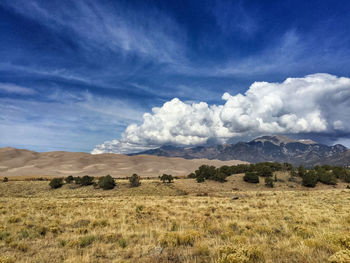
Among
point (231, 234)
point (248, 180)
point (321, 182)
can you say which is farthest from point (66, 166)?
point (231, 234)

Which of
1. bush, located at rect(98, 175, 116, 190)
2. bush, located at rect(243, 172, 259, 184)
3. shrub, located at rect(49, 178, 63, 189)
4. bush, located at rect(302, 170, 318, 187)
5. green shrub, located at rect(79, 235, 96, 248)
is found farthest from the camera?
shrub, located at rect(49, 178, 63, 189)

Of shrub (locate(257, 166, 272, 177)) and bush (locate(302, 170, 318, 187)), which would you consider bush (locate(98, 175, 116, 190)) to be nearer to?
shrub (locate(257, 166, 272, 177))

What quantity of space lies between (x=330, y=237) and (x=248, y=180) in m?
54.0

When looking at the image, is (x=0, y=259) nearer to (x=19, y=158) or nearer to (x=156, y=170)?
(x=156, y=170)

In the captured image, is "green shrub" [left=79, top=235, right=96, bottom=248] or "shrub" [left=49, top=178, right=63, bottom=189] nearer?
"green shrub" [left=79, top=235, right=96, bottom=248]

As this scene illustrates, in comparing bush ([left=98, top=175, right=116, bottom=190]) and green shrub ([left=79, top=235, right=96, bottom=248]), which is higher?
green shrub ([left=79, top=235, right=96, bottom=248])

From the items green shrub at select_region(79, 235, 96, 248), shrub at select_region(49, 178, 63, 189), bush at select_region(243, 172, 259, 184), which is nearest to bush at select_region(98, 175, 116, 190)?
shrub at select_region(49, 178, 63, 189)

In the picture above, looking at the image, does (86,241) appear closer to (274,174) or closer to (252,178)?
(252,178)

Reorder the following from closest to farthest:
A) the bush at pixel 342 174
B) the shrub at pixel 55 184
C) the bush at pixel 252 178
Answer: the bush at pixel 342 174 < the bush at pixel 252 178 < the shrub at pixel 55 184

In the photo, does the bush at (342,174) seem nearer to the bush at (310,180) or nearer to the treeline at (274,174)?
the treeline at (274,174)

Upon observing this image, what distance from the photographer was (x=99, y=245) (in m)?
9.58

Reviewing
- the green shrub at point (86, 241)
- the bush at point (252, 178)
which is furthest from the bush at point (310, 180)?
the green shrub at point (86, 241)

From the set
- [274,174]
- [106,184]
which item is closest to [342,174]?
[274,174]

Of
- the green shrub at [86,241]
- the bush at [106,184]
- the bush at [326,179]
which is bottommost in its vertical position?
the bush at [326,179]
